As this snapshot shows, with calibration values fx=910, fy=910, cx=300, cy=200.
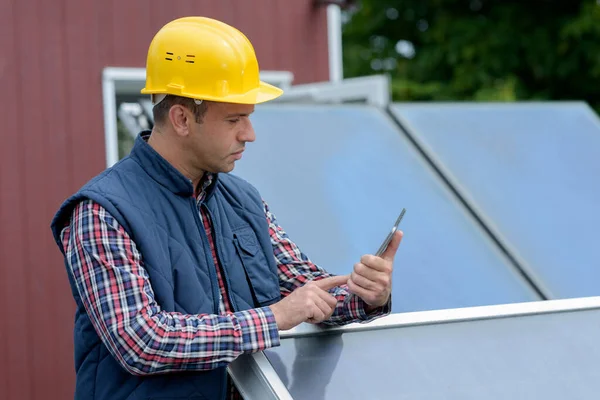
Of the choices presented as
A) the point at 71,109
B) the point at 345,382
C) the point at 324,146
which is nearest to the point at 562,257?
the point at 324,146

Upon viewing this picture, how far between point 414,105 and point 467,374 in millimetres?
2560

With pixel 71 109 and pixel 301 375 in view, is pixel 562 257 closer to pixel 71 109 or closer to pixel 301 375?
pixel 301 375

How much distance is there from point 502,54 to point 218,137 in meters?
12.7

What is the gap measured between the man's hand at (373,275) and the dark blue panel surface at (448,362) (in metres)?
0.10

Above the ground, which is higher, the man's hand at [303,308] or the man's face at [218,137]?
the man's face at [218,137]

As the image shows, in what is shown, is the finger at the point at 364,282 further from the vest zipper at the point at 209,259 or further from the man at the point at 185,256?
the vest zipper at the point at 209,259

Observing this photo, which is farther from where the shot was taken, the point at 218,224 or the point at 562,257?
the point at 562,257

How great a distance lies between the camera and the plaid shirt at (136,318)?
1.93 m

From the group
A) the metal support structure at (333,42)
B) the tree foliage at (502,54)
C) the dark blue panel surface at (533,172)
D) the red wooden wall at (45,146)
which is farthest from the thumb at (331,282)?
the tree foliage at (502,54)

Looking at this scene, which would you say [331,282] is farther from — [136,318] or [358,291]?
[136,318]

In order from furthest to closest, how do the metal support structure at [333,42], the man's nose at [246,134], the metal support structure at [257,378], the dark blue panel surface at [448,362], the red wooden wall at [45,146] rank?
1. the metal support structure at [333,42]
2. the red wooden wall at [45,146]
3. the man's nose at [246,134]
4. the dark blue panel surface at [448,362]
5. the metal support structure at [257,378]

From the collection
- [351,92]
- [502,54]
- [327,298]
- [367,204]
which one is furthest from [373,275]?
[502,54]

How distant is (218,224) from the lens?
7.48 ft

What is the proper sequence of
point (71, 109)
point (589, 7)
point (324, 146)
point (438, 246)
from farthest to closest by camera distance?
1. point (589, 7)
2. point (71, 109)
3. point (324, 146)
4. point (438, 246)
